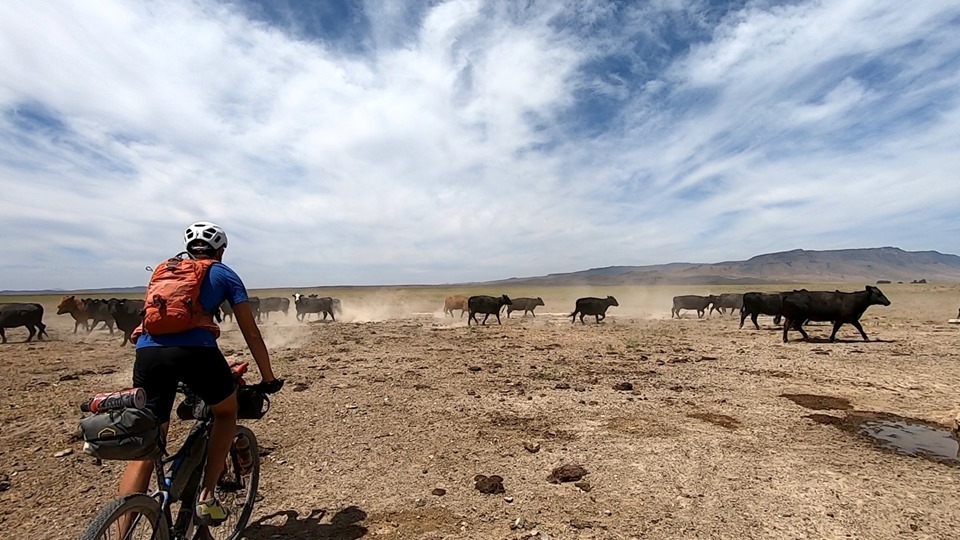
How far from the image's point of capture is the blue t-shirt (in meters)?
3.21

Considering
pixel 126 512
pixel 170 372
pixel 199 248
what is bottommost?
pixel 126 512

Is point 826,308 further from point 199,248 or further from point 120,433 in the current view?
point 120,433

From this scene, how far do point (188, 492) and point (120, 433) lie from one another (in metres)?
0.97

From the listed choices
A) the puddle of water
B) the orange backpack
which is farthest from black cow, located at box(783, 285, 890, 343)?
the orange backpack

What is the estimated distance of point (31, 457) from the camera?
5992 millimetres

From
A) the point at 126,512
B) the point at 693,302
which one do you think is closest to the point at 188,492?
the point at 126,512

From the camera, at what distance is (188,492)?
3471mm

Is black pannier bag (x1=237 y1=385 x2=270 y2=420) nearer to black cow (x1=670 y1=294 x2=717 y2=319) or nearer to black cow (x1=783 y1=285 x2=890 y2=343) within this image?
black cow (x1=783 y1=285 x2=890 y2=343)

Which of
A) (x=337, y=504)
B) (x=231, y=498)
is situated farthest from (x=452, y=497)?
(x=231, y=498)

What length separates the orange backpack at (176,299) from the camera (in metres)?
3.16

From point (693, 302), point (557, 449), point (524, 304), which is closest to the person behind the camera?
point (557, 449)

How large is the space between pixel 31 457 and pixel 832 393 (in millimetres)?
13390

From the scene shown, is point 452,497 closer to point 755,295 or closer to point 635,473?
point 635,473

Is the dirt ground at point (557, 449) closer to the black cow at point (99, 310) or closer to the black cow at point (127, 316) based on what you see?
the black cow at point (127, 316)
